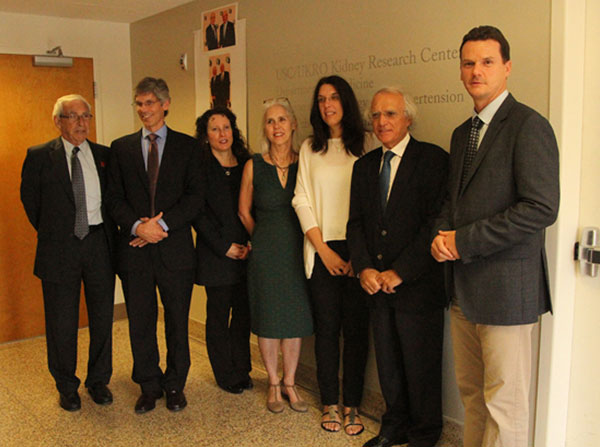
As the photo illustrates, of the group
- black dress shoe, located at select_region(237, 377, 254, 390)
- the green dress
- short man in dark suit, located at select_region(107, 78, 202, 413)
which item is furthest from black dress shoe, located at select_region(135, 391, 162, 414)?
the green dress

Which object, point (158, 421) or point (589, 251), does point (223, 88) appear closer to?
point (158, 421)

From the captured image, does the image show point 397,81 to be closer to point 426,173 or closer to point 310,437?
point 426,173

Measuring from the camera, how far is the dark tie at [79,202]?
127 inches

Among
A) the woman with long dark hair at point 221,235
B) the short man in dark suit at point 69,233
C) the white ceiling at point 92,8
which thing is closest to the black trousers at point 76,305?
the short man in dark suit at point 69,233

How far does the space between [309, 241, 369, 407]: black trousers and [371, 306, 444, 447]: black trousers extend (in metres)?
0.24

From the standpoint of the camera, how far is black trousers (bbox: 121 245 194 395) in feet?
10.6

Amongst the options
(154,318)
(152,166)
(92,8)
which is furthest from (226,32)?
(154,318)

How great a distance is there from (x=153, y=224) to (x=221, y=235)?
1.32 ft

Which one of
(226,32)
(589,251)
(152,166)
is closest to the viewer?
(589,251)

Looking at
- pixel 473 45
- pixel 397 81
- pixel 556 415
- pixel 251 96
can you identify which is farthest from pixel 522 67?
pixel 251 96

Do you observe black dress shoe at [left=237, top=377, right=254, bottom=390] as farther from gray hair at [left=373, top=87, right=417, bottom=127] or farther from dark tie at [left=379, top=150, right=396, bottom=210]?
gray hair at [left=373, top=87, right=417, bottom=127]

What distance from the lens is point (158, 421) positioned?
10.5 feet

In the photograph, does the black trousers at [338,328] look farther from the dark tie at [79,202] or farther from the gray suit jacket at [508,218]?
Answer: the dark tie at [79,202]

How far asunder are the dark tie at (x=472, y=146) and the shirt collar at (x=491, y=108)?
4 centimetres
